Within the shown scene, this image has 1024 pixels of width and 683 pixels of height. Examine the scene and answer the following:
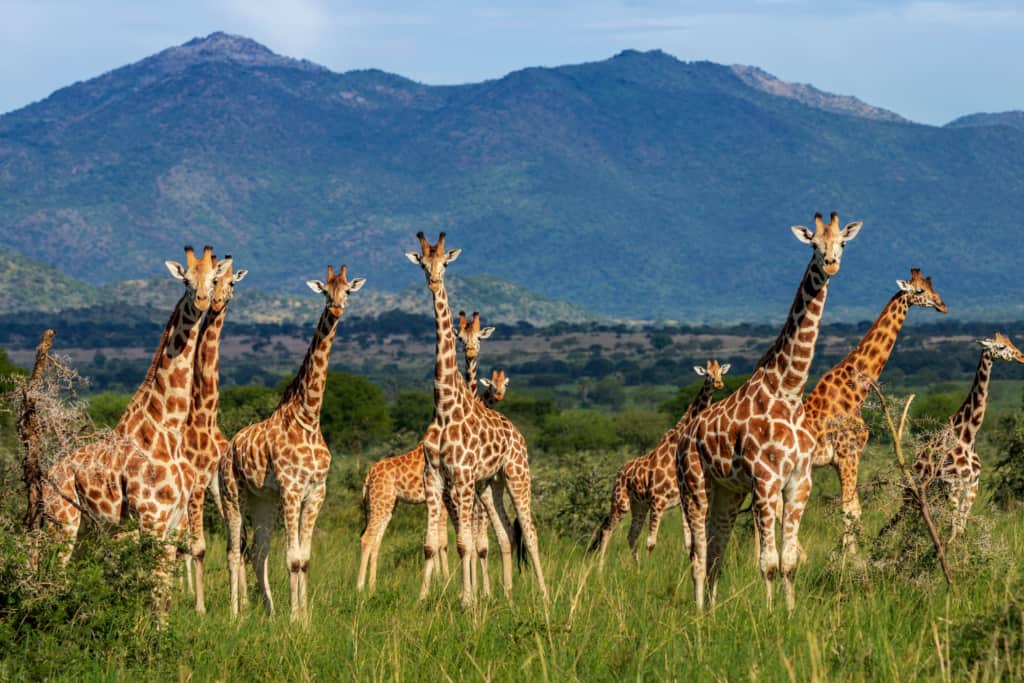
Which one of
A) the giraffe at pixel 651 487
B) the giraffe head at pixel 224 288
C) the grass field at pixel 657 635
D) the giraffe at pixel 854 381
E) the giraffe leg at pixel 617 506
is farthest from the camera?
the giraffe leg at pixel 617 506

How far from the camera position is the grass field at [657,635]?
9.90 metres

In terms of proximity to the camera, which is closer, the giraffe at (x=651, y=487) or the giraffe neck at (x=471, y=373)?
the giraffe at (x=651, y=487)

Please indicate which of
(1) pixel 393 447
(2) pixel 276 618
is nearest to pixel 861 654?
(2) pixel 276 618

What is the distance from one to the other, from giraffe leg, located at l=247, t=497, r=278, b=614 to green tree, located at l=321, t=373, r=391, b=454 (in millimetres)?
33362

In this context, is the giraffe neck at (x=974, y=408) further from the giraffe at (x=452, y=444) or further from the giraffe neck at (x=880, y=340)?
the giraffe at (x=452, y=444)

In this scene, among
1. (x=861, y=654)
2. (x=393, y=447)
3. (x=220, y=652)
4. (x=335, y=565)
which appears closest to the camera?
(x=861, y=654)

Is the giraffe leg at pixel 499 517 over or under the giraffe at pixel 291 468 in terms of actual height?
under

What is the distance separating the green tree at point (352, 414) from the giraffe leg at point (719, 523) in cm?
3639

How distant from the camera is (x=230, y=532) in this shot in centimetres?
1570

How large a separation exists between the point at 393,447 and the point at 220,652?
874 inches

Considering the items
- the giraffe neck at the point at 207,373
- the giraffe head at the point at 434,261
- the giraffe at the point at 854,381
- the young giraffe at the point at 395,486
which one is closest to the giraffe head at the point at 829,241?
the giraffe head at the point at 434,261

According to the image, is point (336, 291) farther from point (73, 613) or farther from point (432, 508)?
point (73, 613)

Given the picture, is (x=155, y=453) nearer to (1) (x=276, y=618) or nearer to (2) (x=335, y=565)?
(1) (x=276, y=618)

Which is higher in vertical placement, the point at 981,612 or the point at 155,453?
the point at 155,453
